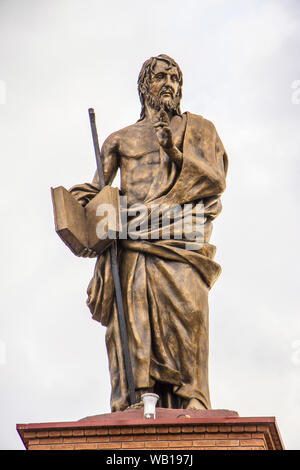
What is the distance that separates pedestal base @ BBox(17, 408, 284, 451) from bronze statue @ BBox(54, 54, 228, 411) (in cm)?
103

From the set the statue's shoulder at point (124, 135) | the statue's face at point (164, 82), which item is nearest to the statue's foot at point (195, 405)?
the statue's shoulder at point (124, 135)

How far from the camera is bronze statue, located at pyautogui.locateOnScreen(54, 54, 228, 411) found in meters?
12.2

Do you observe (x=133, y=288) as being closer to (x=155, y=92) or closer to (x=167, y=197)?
(x=167, y=197)

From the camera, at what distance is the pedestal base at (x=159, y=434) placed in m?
10.7

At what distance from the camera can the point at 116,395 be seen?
39.9ft

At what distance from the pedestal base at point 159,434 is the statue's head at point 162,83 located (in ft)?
Result: 13.5

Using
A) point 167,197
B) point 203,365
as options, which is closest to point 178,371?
point 203,365

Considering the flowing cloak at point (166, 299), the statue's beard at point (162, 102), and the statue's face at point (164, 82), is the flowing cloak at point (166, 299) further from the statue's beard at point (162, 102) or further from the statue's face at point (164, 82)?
the statue's face at point (164, 82)

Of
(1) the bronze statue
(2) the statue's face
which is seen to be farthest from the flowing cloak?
(2) the statue's face

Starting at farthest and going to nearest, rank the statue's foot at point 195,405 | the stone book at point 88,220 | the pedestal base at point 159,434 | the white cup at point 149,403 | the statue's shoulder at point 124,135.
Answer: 1. the statue's shoulder at point 124,135
2. the stone book at point 88,220
3. the statue's foot at point 195,405
4. the white cup at point 149,403
5. the pedestal base at point 159,434

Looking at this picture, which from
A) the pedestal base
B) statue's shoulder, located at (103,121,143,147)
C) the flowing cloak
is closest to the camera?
the pedestal base

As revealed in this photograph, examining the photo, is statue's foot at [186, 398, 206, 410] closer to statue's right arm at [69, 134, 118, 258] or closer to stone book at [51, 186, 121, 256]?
stone book at [51, 186, 121, 256]

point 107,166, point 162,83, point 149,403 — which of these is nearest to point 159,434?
point 149,403
